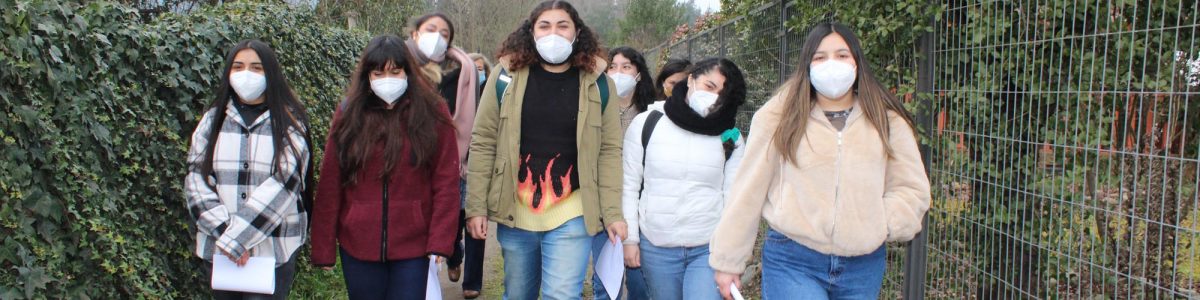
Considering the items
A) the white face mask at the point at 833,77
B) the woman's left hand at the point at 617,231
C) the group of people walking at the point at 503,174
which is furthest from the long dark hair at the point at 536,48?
the white face mask at the point at 833,77

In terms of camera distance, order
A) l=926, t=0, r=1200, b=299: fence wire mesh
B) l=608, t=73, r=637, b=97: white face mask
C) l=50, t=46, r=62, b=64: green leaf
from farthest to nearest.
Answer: l=608, t=73, r=637, b=97: white face mask, l=50, t=46, r=62, b=64: green leaf, l=926, t=0, r=1200, b=299: fence wire mesh

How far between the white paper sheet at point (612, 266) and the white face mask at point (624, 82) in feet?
4.95

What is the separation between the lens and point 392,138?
147 inches

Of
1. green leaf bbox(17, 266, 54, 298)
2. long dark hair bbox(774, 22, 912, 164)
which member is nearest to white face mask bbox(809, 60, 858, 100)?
long dark hair bbox(774, 22, 912, 164)

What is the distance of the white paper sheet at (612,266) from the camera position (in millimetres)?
4094

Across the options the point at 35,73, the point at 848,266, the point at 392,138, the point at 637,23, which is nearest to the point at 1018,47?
the point at 848,266

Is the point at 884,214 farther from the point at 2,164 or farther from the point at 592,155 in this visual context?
the point at 2,164

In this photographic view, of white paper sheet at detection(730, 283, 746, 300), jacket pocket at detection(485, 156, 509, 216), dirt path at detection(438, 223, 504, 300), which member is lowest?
dirt path at detection(438, 223, 504, 300)

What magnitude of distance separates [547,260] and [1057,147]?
2205mm

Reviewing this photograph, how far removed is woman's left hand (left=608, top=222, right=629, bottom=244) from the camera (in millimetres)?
3953

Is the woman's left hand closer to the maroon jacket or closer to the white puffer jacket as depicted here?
the white puffer jacket

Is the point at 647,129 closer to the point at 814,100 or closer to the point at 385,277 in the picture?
the point at 814,100

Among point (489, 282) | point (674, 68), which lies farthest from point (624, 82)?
point (489, 282)

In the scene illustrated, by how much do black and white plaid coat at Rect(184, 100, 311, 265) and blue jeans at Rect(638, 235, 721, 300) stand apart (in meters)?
1.63
